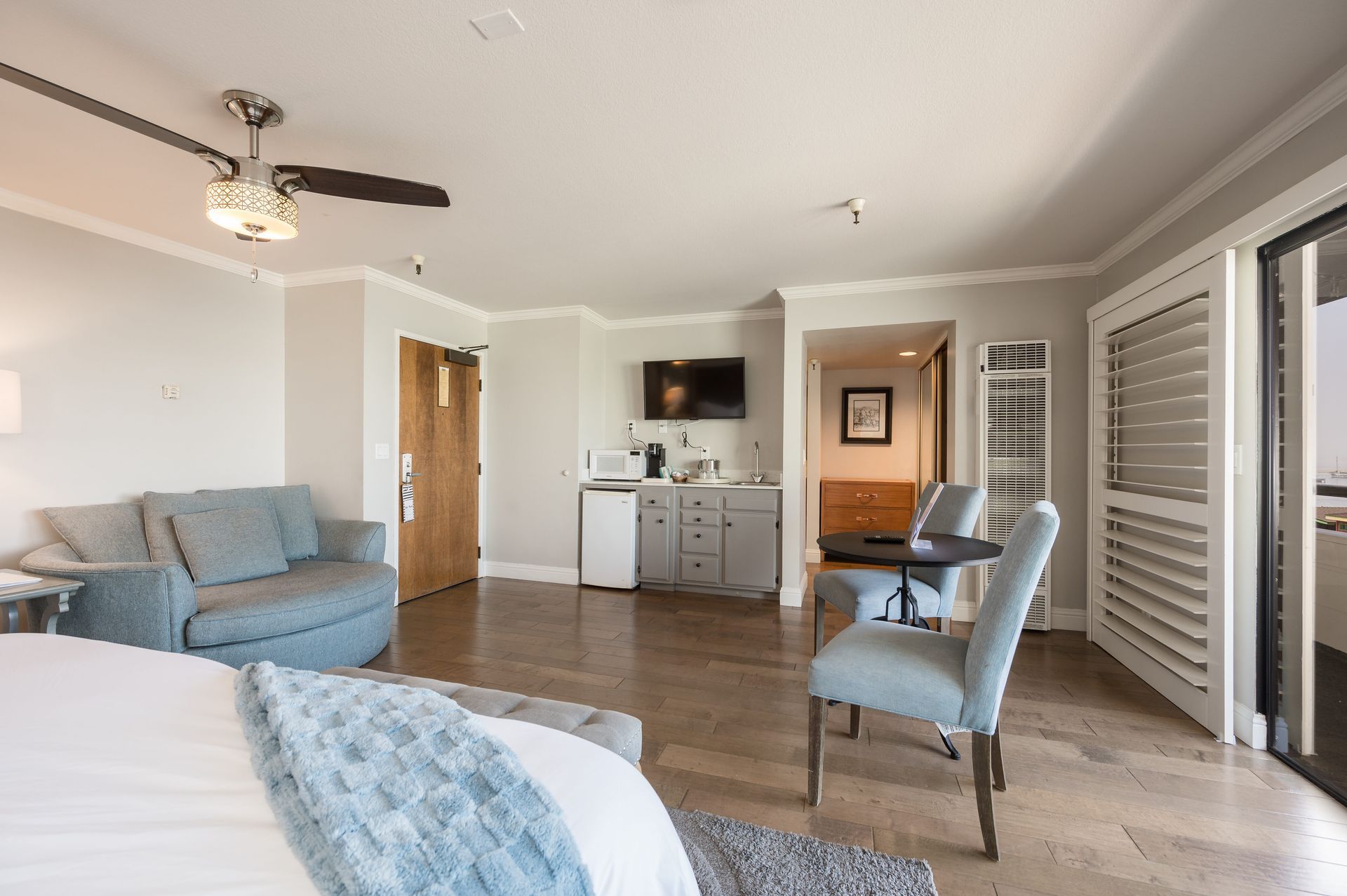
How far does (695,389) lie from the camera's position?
499 cm

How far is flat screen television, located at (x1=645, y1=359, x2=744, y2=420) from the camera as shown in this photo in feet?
16.1

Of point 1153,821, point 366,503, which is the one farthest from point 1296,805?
point 366,503

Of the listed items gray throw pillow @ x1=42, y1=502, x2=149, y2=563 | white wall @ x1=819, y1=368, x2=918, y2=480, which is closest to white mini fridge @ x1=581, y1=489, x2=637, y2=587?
white wall @ x1=819, y1=368, x2=918, y2=480

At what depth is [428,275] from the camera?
398cm

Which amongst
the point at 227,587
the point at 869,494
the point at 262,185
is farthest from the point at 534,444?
the point at 869,494

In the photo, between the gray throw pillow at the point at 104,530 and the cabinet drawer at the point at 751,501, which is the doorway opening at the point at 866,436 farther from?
the gray throw pillow at the point at 104,530

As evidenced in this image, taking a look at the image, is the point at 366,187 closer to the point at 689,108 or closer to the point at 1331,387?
the point at 689,108

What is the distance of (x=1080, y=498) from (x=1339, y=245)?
203cm

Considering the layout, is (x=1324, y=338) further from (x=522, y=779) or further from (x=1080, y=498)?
(x=522, y=779)

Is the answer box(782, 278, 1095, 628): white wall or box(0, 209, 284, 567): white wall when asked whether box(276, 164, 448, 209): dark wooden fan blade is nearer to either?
box(0, 209, 284, 567): white wall

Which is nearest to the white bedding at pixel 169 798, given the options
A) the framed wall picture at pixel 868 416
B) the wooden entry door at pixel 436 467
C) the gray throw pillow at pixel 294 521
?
the gray throw pillow at pixel 294 521

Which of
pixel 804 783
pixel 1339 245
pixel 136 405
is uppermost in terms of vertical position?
pixel 1339 245

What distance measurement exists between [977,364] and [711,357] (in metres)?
2.18

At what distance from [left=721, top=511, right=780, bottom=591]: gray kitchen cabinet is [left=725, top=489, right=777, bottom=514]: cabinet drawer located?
0.04 m
